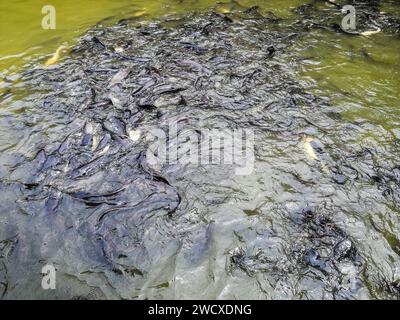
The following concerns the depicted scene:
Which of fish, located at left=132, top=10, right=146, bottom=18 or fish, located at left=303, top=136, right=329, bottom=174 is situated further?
fish, located at left=132, top=10, right=146, bottom=18

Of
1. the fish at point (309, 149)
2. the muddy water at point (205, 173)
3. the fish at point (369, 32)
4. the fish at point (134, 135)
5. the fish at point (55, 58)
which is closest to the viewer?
the muddy water at point (205, 173)

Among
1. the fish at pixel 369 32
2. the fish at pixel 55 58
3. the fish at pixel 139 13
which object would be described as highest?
the fish at pixel 139 13

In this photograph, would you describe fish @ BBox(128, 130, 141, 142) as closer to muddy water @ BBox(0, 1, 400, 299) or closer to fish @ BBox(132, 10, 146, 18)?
muddy water @ BBox(0, 1, 400, 299)

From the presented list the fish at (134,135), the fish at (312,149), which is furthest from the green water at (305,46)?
the fish at (134,135)

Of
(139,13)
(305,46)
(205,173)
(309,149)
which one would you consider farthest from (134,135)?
(139,13)

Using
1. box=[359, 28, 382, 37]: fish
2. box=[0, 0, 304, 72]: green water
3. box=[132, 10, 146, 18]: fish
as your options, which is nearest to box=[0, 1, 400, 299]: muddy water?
box=[359, 28, 382, 37]: fish

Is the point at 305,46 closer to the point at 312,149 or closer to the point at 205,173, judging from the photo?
the point at 312,149

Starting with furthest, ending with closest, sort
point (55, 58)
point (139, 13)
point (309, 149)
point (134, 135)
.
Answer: point (139, 13), point (55, 58), point (134, 135), point (309, 149)

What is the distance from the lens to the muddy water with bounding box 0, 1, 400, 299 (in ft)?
9.67

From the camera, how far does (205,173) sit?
3848 mm

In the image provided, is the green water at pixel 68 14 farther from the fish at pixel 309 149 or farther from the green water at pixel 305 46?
the fish at pixel 309 149

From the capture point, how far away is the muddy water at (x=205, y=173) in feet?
9.67
